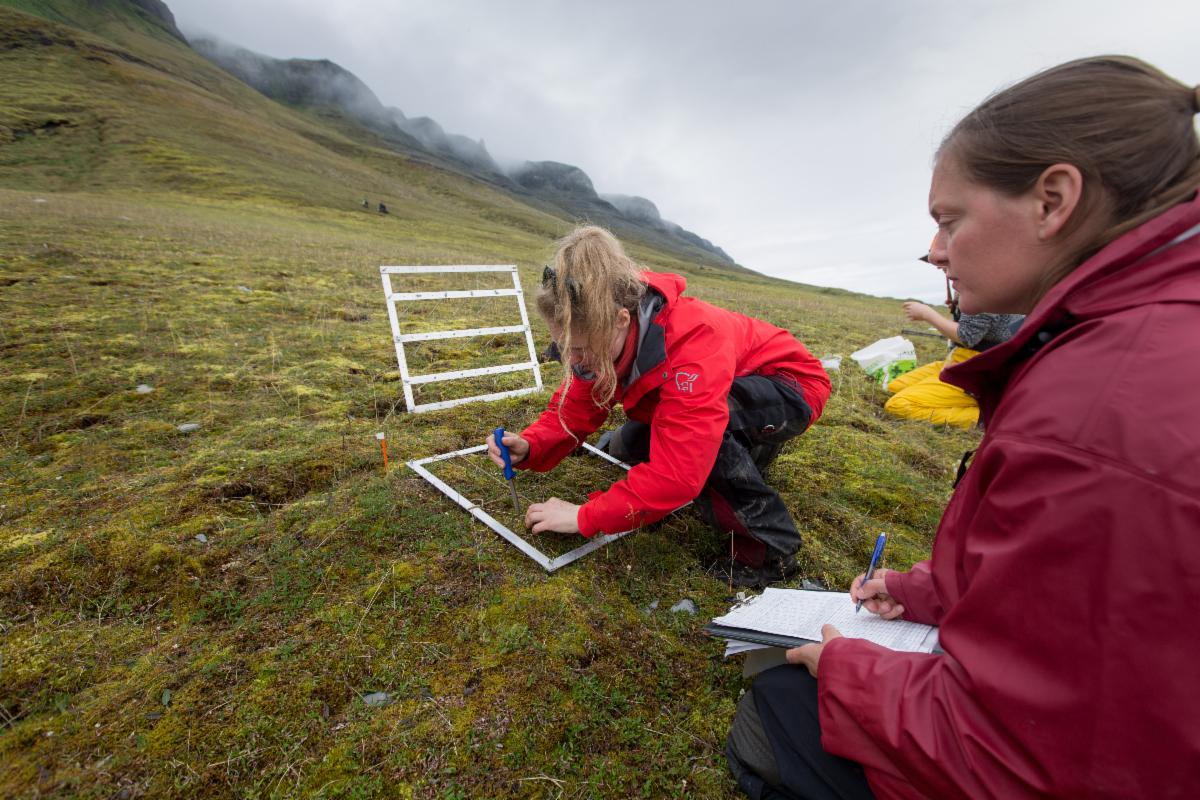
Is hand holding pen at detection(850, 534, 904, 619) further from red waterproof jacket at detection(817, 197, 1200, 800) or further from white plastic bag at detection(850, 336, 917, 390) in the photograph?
white plastic bag at detection(850, 336, 917, 390)

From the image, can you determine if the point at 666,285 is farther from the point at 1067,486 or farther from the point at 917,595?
the point at 1067,486

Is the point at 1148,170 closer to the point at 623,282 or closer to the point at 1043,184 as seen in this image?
the point at 1043,184

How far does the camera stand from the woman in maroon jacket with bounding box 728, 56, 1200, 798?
100cm

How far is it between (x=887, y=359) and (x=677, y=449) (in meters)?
7.50

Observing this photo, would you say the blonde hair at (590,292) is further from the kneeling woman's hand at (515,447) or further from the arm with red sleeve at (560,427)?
the kneeling woman's hand at (515,447)

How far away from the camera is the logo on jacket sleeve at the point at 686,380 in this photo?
2.86 metres

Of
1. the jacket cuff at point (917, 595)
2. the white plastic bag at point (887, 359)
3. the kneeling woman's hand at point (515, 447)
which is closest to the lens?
the jacket cuff at point (917, 595)

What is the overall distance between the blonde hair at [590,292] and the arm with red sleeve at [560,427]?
593 mm

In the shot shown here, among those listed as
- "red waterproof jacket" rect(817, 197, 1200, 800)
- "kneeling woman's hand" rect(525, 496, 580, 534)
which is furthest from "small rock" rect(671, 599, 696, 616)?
"red waterproof jacket" rect(817, 197, 1200, 800)

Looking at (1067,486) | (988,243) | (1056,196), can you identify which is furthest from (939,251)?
(1067,486)

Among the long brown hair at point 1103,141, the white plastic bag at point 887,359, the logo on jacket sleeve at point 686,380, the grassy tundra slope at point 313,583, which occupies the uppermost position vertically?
the long brown hair at point 1103,141

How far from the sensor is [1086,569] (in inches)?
41.6

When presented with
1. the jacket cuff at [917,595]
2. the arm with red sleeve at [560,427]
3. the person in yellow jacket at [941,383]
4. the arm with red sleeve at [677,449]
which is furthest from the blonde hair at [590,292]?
the person in yellow jacket at [941,383]

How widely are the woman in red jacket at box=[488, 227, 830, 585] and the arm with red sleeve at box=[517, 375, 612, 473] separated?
0.03 ft
